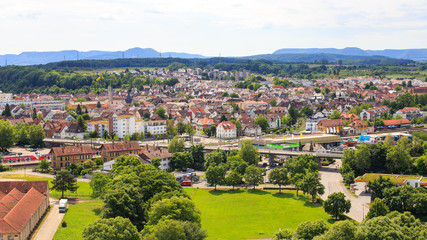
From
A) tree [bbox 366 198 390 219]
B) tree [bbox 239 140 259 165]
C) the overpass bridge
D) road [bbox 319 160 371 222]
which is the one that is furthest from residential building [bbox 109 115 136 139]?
tree [bbox 366 198 390 219]

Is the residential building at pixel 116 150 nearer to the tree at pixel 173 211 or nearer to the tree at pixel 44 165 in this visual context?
the tree at pixel 44 165

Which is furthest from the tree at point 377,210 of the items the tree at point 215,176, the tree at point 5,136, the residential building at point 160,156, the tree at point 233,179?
the tree at point 5,136

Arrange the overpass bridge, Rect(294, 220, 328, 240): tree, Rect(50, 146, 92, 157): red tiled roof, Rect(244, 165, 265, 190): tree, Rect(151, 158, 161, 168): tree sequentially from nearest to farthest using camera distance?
Rect(294, 220, 328, 240): tree, Rect(244, 165, 265, 190): tree, Rect(151, 158, 161, 168): tree, Rect(50, 146, 92, 157): red tiled roof, the overpass bridge

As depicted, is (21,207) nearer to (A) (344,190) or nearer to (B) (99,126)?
(A) (344,190)

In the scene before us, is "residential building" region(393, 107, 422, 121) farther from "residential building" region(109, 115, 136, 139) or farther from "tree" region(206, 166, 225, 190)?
"tree" region(206, 166, 225, 190)

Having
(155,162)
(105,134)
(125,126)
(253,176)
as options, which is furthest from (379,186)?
(105,134)

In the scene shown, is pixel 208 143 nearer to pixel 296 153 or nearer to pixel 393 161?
pixel 296 153
